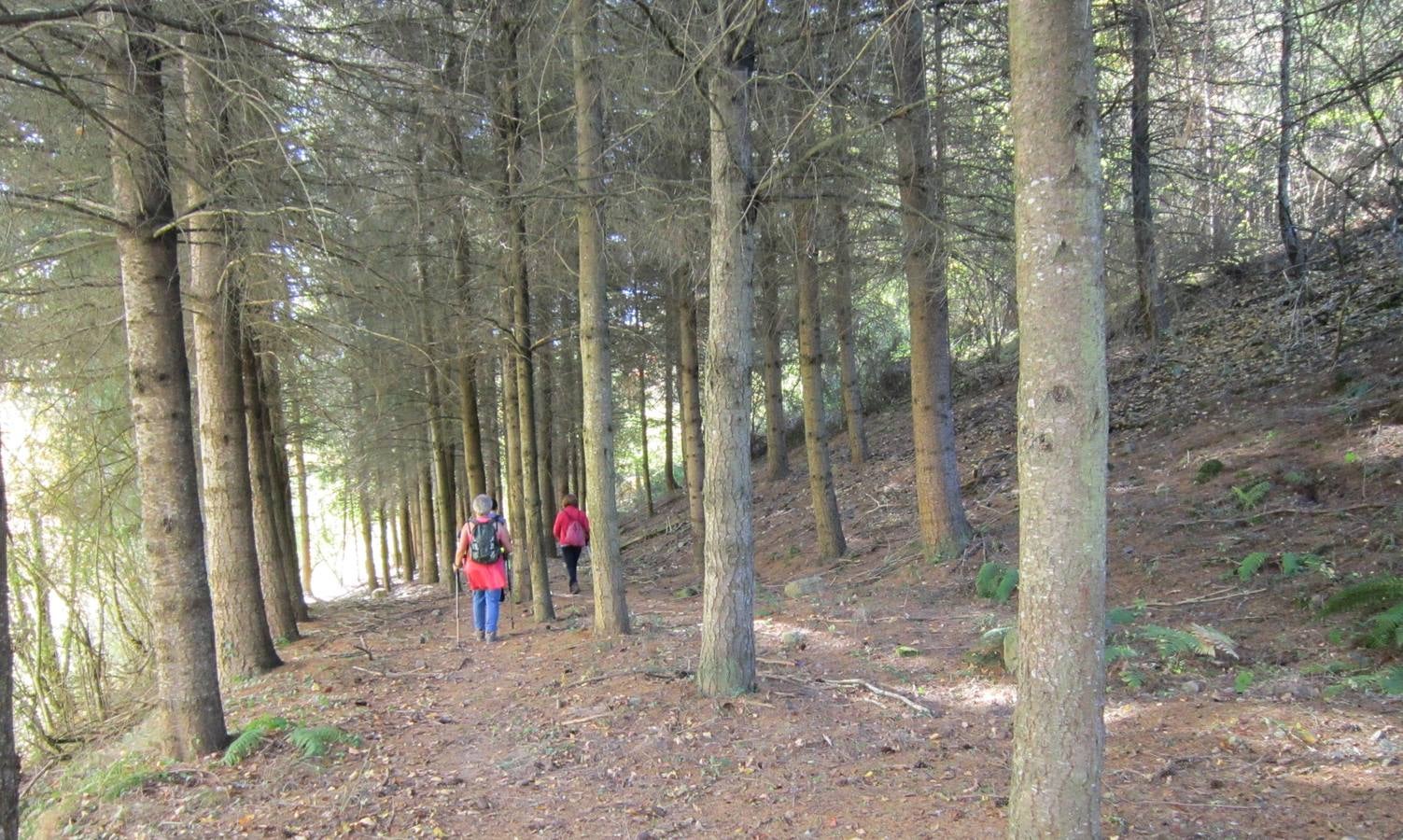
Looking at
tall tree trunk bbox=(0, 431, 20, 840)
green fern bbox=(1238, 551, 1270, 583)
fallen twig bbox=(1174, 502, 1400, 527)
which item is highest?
tall tree trunk bbox=(0, 431, 20, 840)

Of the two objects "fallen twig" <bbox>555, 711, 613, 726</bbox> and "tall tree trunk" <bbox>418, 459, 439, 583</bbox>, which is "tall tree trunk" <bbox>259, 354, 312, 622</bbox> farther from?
"fallen twig" <bbox>555, 711, 613, 726</bbox>

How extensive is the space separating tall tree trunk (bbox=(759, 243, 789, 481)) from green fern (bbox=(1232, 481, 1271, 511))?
21.4 feet

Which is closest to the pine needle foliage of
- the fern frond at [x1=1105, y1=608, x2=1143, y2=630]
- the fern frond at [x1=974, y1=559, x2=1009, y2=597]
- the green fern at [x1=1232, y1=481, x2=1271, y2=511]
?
the fern frond at [x1=1105, y1=608, x2=1143, y2=630]

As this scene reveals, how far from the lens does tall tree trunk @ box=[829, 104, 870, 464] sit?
822 cm

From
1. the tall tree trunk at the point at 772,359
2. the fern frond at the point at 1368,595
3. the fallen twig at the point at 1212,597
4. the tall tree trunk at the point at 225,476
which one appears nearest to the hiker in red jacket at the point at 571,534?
the tall tree trunk at the point at 772,359

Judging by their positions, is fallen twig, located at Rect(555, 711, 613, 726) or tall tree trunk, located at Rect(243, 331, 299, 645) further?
tall tree trunk, located at Rect(243, 331, 299, 645)

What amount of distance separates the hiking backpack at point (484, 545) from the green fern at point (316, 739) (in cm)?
324

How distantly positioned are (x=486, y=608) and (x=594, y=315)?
4.04m

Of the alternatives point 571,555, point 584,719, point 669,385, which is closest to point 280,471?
point 571,555

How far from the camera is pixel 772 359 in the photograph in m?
15.7

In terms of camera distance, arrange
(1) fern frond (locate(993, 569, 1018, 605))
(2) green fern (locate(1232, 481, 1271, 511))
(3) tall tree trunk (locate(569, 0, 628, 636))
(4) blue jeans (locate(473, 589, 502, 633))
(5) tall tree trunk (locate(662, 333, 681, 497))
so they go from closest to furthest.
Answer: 1. (3) tall tree trunk (locate(569, 0, 628, 636))
2. (1) fern frond (locate(993, 569, 1018, 605))
3. (2) green fern (locate(1232, 481, 1271, 511))
4. (4) blue jeans (locate(473, 589, 502, 633))
5. (5) tall tree trunk (locate(662, 333, 681, 497))

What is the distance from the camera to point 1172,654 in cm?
568

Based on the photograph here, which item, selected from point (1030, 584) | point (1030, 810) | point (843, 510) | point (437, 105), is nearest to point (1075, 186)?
point (1030, 584)

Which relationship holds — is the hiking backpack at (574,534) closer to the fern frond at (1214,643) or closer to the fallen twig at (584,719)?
the fallen twig at (584,719)
